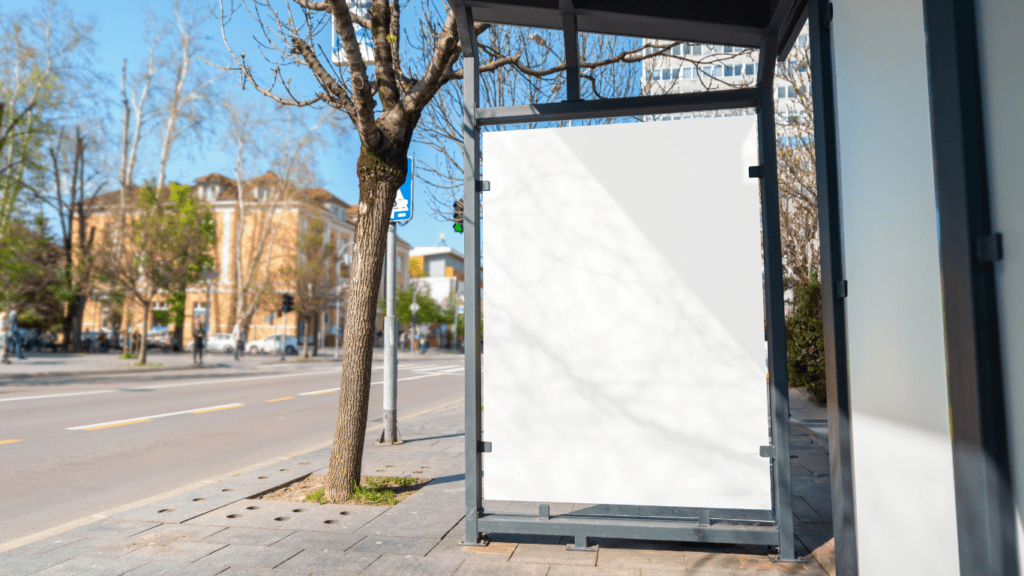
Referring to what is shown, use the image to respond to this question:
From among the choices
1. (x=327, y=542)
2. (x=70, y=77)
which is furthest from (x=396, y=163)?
(x=70, y=77)

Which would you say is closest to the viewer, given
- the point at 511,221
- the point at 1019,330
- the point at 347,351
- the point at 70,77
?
the point at 1019,330

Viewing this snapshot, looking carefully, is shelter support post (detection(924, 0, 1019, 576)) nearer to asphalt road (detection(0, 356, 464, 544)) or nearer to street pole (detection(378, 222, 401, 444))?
asphalt road (detection(0, 356, 464, 544))

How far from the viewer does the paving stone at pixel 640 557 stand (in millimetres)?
3518

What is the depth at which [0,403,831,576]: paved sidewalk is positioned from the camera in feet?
11.4

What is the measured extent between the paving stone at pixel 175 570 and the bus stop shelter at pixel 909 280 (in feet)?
4.58

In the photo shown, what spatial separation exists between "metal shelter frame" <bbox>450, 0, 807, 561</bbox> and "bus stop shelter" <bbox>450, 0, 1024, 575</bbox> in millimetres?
13

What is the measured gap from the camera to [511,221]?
4.12 m

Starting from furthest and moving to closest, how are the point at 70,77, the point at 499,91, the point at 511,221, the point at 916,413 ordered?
the point at 70,77, the point at 499,91, the point at 511,221, the point at 916,413

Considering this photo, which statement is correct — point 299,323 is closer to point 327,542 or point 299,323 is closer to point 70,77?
point 70,77

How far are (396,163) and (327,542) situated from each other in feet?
9.20

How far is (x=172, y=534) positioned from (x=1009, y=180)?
14.9ft

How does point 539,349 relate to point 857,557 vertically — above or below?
above

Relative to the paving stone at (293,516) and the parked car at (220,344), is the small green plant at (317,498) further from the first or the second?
the parked car at (220,344)

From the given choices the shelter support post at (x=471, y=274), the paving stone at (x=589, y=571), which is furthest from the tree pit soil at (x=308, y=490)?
the paving stone at (x=589, y=571)
